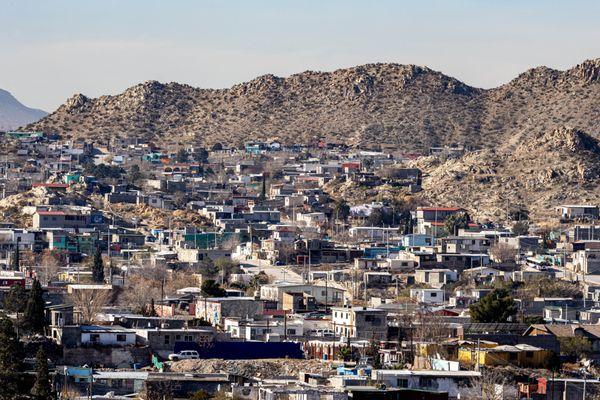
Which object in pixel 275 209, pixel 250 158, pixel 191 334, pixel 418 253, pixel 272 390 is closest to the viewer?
pixel 272 390

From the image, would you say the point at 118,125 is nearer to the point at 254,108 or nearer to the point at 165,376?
the point at 254,108

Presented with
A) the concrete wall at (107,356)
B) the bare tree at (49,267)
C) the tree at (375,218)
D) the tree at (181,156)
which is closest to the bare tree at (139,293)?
the bare tree at (49,267)

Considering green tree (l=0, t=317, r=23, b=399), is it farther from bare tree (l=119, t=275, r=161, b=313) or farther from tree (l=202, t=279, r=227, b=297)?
tree (l=202, t=279, r=227, b=297)

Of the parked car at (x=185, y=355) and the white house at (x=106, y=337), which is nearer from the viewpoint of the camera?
the parked car at (x=185, y=355)

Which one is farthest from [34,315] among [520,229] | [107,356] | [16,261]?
[520,229]

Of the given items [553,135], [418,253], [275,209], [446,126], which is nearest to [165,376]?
[418,253]

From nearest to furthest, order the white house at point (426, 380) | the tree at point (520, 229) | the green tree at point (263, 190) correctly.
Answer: the white house at point (426, 380), the tree at point (520, 229), the green tree at point (263, 190)

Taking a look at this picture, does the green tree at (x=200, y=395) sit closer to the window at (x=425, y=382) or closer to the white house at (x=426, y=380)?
the white house at (x=426, y=380)
